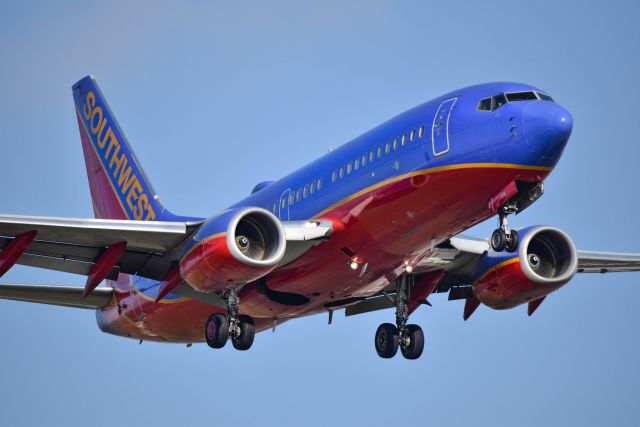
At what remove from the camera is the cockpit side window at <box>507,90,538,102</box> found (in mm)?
31234

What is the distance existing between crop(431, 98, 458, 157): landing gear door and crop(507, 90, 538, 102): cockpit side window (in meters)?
1.62

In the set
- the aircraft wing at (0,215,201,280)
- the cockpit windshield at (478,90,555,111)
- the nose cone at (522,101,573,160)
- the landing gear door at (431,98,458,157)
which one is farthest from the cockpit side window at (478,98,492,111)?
the aircraft wing at (0,215,201,280)

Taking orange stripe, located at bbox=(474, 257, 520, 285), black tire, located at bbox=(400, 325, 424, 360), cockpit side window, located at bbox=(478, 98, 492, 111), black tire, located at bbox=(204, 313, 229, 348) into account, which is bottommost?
black tire, located at bbox=(400, 325, 424, 360)

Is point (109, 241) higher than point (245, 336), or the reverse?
point (109, 241)

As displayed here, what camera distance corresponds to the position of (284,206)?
37.2 metres

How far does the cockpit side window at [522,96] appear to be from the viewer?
3123 centimetres

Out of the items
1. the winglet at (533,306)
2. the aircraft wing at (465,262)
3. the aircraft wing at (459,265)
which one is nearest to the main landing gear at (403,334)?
the aircraft wing at (459,265)

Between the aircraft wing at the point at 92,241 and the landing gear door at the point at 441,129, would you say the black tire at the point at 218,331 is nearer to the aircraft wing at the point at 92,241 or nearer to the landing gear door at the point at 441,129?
the aircraft wing at the point at 92,241

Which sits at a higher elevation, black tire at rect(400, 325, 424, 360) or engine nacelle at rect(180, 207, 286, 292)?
engine nacelle at rect(180, 207, 286, 292)

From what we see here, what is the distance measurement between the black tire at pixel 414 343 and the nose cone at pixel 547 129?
1111cm

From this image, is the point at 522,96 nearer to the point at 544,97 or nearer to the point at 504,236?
the point at 544,97

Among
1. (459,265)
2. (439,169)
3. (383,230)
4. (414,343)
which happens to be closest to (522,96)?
(439,169)

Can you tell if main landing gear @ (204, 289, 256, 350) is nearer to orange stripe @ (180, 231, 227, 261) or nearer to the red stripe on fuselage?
the red stripe on fuselage

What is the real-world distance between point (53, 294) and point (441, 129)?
1536 cm
